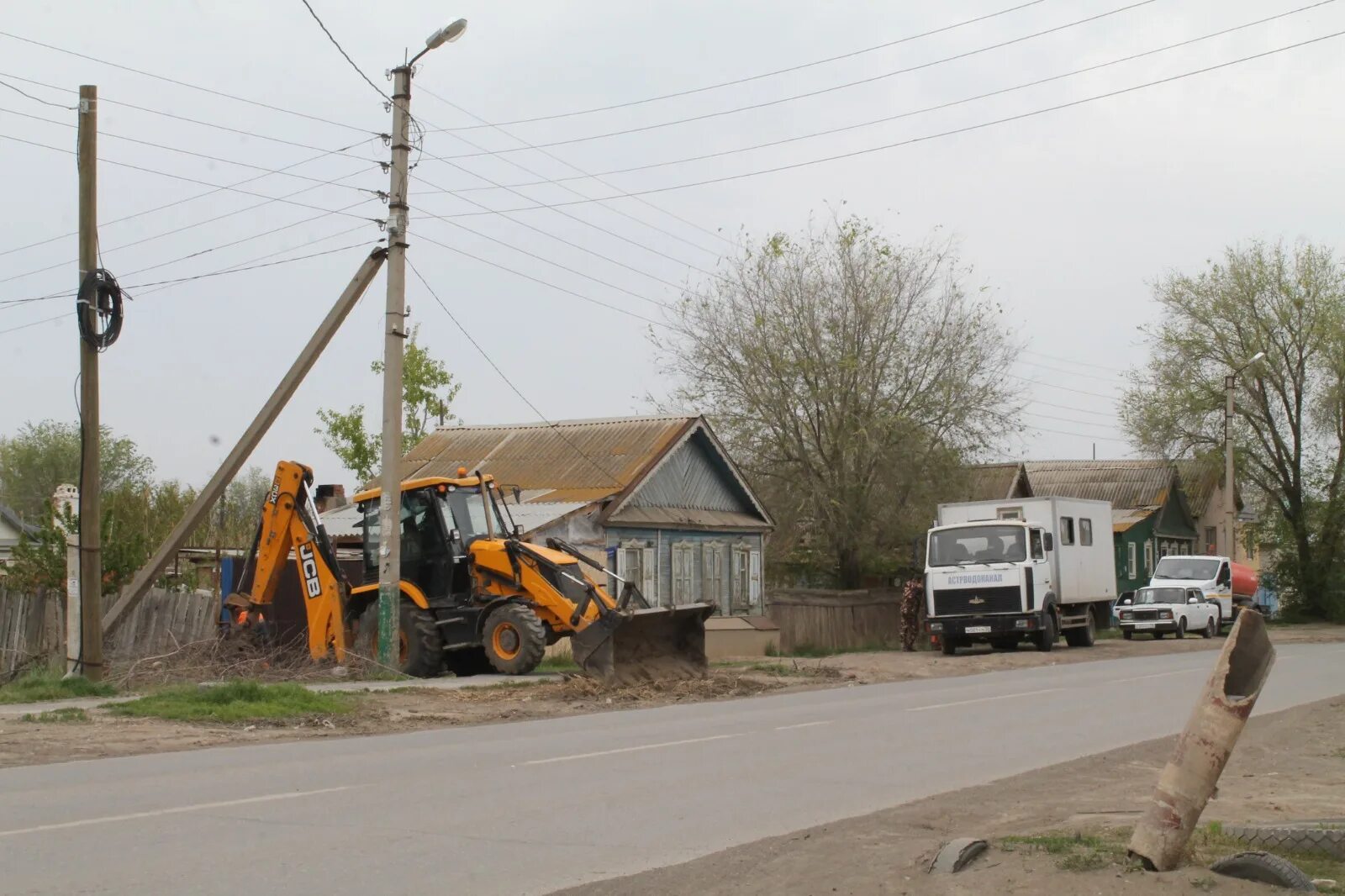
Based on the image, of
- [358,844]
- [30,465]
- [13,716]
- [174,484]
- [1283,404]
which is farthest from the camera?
[30,465]

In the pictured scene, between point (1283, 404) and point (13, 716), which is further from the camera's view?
point (1283, 404)

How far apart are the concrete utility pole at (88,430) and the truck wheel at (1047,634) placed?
19.4 metres

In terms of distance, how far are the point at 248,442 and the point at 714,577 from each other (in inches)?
673

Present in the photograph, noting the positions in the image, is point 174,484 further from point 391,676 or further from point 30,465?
point 30,465

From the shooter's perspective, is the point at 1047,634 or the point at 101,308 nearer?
the point at 101,308

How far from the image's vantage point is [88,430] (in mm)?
18781

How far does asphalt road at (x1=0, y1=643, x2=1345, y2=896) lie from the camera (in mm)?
7520

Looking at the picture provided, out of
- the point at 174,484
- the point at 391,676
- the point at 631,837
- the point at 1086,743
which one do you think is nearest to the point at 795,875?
the point at 631,837

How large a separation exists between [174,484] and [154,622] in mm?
24938

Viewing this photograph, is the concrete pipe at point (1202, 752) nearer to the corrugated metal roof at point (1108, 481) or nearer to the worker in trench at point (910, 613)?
the worker in trench at point (910, 613)

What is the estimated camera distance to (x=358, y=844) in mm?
8148

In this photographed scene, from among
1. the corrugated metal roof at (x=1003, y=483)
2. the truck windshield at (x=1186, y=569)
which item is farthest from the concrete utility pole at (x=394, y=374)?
the truck windshield at (x=1186, y=569)

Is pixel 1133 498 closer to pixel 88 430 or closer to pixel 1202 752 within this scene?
pixel 88 430

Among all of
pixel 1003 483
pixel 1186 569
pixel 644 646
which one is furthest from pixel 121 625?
pixel 1003 483
